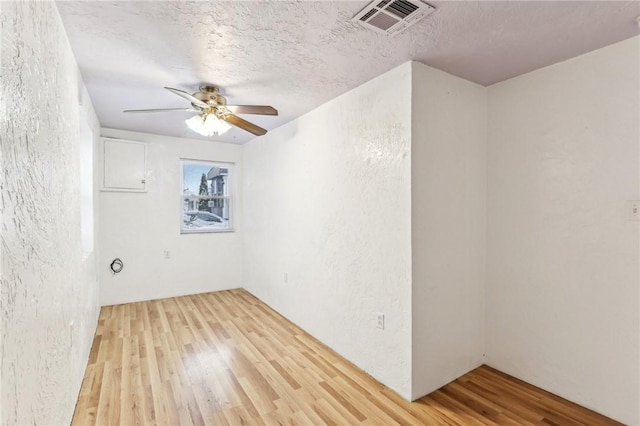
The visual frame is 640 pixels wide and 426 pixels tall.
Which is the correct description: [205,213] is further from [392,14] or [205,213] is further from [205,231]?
[392,14]

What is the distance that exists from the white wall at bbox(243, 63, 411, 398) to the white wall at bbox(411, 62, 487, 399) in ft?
0.29

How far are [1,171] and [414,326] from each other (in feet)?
7.42

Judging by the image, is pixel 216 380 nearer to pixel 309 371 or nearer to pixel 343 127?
pixel 309 371

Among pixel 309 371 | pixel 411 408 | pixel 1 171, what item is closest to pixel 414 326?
pixel 411 408

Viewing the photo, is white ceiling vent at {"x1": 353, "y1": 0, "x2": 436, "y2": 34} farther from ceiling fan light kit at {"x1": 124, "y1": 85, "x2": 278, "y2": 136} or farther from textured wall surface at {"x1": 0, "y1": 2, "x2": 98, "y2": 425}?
textured wall surface at {"x1": 0, "y1": 2, "x2": 98, "y2": 425}

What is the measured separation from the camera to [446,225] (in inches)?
93.7

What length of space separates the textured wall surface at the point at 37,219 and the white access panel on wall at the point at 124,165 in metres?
2.32

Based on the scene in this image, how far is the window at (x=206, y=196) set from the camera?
481cm

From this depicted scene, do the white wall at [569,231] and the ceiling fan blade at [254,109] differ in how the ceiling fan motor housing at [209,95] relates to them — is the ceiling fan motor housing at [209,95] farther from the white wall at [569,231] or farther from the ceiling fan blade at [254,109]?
the white wall at [569,231]

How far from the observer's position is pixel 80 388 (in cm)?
225

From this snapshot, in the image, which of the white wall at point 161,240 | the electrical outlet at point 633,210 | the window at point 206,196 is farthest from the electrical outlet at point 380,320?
the window at point 206,196

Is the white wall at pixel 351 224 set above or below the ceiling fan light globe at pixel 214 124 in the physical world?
below

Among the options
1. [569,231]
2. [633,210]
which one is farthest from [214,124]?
[633,210]

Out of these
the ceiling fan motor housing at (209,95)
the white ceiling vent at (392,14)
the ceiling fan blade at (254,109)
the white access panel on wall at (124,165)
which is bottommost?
the white access panel on wall at (124,165)
